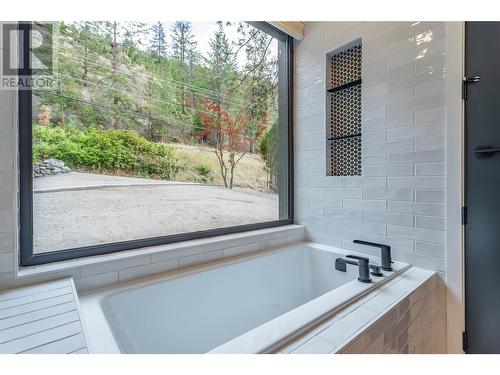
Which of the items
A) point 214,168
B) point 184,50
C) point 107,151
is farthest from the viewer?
point 214,168

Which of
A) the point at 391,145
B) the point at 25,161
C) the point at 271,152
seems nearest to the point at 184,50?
the point at 271,152

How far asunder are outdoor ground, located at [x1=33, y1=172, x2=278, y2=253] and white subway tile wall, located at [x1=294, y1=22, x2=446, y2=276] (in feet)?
2.61

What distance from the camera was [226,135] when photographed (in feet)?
5.98

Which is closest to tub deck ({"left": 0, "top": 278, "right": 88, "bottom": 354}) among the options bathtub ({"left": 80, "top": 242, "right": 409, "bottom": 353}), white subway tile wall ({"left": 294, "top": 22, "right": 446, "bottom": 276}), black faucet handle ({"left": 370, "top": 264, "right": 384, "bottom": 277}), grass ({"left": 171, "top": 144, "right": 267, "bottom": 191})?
bathtub ({"left": 80, "top": 242, "right": 409, "bottom": 353})

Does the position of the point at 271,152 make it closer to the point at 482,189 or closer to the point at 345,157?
the point at 345,157

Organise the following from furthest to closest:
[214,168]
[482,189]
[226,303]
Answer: [214,168], [226,303], [482,189]

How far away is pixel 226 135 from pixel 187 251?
3.00ft

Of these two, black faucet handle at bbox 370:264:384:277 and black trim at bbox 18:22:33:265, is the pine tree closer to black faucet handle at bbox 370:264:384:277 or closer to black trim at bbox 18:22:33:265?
black trim at bbox 18:22:33:265

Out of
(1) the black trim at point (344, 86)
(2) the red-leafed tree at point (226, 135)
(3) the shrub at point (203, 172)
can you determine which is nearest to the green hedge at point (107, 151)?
(3) the shrub at point (203, 172)

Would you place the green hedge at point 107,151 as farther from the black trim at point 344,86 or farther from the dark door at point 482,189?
the dark door at point 482,189

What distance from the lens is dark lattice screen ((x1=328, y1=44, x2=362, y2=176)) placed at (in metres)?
1.75

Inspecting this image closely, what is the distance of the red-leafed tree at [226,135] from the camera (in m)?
1.73

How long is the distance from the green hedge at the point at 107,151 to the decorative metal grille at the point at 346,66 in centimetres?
139
